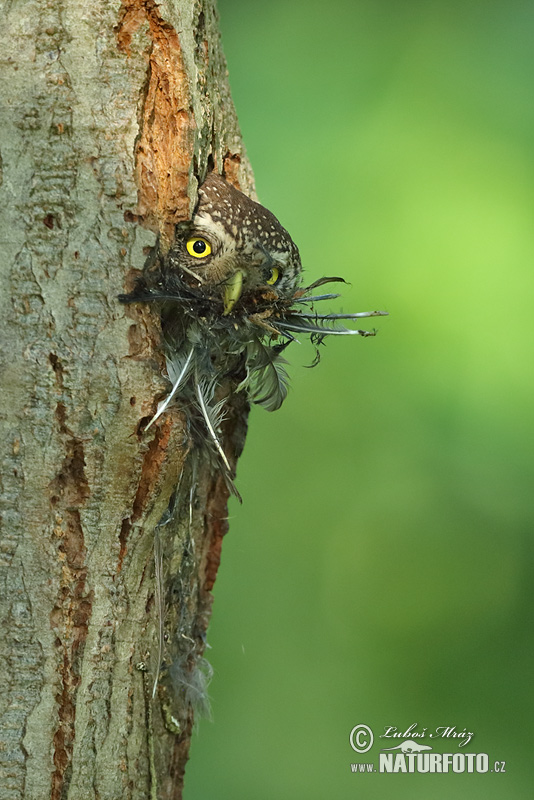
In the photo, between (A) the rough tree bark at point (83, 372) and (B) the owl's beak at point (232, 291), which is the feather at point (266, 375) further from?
(A) the rough tree bark at point (83, 372)

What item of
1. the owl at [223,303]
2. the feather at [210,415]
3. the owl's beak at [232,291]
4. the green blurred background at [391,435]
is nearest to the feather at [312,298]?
the owl at [223,303]

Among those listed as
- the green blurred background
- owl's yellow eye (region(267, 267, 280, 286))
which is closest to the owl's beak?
owl's yellow eye (region(267, 267, 280, 286))

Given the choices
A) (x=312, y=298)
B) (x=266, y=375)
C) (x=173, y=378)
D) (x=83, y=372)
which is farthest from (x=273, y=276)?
(x=83, y=372)

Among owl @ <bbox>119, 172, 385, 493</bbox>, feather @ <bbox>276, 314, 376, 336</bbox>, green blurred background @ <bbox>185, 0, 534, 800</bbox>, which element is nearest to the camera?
owl @ <bbox>119, 172, 385, 493</bbox>

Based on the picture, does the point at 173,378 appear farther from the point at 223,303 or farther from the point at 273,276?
the point at 273,276

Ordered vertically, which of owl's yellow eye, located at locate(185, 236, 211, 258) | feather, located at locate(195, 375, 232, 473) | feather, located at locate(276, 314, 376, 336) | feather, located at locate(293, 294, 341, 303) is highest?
owl's yellow eye, located at locate(185, 236, 211, 258)

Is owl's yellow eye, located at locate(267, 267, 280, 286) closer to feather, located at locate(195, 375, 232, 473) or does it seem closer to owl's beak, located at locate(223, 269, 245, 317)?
owl's beak, located at locate(223, 269, 245, 317)
